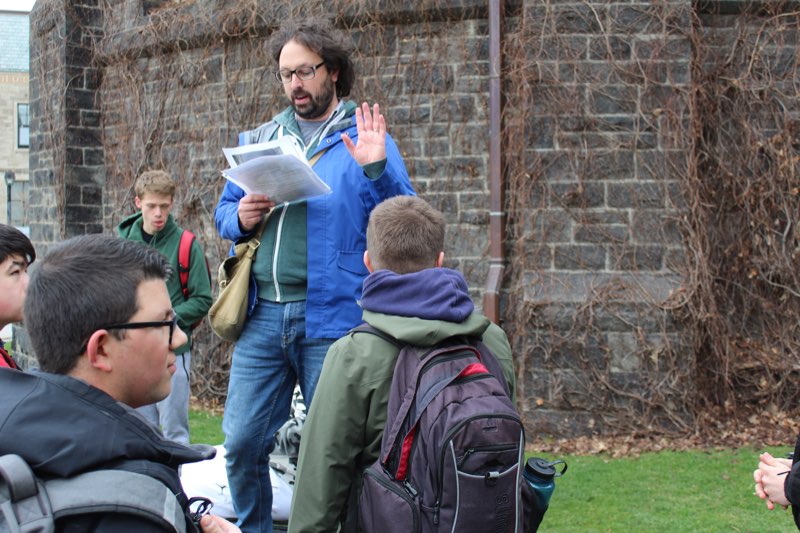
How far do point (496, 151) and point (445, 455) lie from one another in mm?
5422

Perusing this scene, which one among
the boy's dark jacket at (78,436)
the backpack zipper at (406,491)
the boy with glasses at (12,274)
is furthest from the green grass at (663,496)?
the boy's dark jacket at (78,436)

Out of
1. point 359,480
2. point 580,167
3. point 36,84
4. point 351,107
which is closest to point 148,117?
point 36,84

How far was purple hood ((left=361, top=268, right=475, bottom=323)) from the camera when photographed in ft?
8.60

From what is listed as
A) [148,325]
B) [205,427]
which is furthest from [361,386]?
[205,427]

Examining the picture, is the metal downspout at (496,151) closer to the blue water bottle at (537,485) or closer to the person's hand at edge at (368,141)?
the person's hand at edge at (368,141)

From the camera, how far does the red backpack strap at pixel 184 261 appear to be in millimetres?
5328

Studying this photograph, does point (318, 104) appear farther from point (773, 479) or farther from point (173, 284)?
point (773, 479)

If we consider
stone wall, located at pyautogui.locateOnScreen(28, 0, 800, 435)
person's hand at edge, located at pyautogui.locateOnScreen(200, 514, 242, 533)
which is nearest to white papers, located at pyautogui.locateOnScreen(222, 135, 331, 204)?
person's hand at edge, located at pyautogui.locateOnScreen(200, 514, 242, 533)

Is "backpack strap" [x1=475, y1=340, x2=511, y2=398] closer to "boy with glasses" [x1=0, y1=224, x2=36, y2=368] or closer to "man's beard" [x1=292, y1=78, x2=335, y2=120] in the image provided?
"boy with glasses" [x1=0, y1=224, x2=36, y2=368]

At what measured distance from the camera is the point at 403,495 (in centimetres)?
243

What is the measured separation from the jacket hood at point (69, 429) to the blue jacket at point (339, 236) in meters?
1.87

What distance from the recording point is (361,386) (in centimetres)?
259

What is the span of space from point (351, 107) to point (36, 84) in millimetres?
9185

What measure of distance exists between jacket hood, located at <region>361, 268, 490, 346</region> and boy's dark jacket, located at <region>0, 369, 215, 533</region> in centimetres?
97
